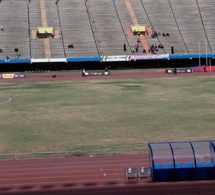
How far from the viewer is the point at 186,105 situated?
3566 centimetres

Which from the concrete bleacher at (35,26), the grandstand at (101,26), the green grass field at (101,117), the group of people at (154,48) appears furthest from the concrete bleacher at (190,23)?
the green grass field at (101,117)

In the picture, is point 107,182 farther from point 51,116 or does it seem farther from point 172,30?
point 172,30

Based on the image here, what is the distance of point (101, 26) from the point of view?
283 feet

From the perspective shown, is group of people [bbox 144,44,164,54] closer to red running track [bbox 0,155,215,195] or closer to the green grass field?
the green grass field

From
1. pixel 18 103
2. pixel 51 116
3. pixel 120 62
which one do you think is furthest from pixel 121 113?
pixel 120 62

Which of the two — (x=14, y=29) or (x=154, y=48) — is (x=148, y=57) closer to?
(x=154, y=48)

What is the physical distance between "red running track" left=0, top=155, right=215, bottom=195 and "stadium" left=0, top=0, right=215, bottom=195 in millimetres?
40

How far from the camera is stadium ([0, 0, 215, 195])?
55.7 ft

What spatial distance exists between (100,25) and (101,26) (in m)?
0.43

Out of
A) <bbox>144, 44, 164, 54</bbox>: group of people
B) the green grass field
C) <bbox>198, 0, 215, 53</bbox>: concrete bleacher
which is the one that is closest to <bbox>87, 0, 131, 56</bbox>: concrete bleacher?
<bbox>144, 44, 164, 54</bbox>: group of people

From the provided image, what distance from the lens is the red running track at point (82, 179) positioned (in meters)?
16.1

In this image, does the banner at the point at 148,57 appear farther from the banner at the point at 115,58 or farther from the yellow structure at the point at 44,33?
the yellow structure at the point at 44,33

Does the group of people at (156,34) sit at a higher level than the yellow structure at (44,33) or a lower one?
lower

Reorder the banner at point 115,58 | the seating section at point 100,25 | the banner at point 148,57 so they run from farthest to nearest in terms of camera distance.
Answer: the seating section at point 100,25 → the banner at point 148,57 → the banner at point 115,58
